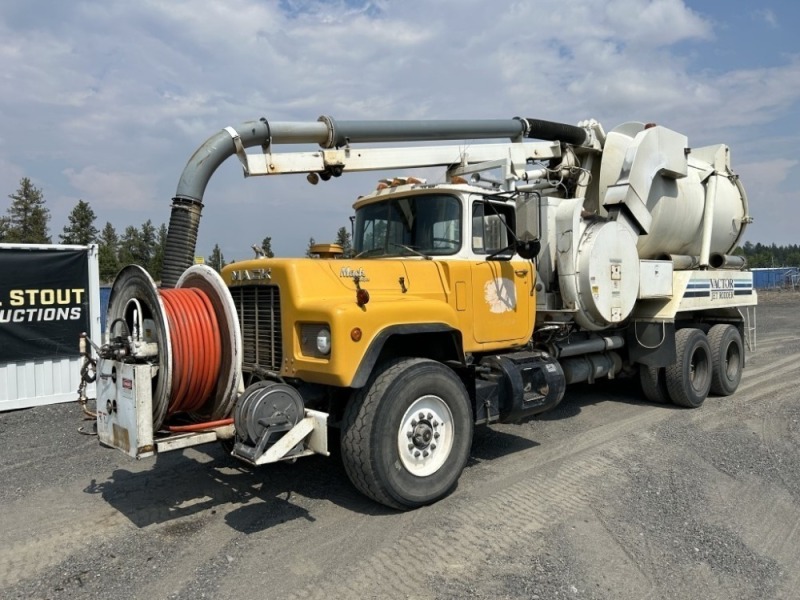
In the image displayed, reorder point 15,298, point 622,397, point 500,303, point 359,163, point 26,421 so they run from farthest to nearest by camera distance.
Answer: point 622,397 < point 15,298 < point 26,421 < point 359,163 < point 500,303

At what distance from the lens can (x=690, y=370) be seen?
862 cm

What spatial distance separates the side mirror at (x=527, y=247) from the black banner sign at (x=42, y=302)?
682 cm

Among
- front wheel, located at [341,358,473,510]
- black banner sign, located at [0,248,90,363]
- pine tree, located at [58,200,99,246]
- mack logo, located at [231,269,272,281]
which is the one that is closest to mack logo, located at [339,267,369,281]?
mack logo, located at [231,269,272,281]

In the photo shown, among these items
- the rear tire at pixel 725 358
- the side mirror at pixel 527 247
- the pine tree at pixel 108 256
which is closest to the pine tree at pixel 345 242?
the side mirror at pixel 527 247

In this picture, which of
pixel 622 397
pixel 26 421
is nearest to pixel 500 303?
pixel 622 397

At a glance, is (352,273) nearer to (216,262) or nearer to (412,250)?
(412,250)

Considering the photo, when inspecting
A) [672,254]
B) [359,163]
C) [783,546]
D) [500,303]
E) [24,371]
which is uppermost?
[359,163]

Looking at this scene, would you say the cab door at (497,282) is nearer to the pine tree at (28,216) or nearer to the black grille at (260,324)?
the black grille at (260,324)

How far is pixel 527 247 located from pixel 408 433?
7.18 ft

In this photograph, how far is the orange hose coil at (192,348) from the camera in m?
4.55

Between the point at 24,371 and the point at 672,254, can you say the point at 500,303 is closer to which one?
the point at 672,254

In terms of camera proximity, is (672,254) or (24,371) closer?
(24,371)

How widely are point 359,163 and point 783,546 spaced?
5.10m

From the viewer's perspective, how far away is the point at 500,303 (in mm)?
5980
